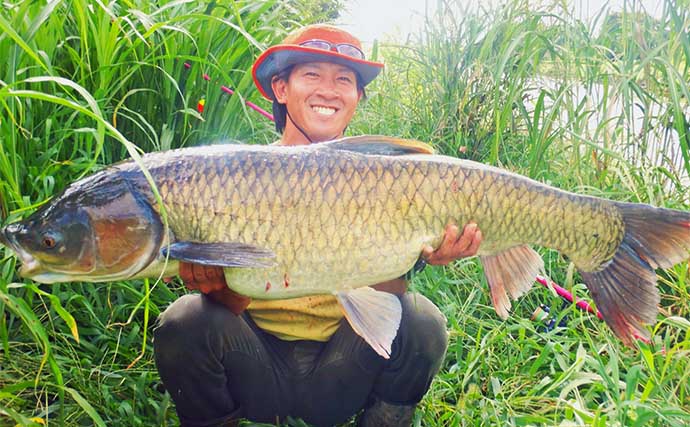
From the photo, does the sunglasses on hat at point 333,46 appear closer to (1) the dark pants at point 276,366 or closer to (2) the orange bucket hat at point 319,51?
(2) the orange bucket hat at point 319,51

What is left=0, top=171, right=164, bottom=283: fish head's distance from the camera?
153cm

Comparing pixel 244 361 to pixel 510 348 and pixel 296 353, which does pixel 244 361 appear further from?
pixel 510 348

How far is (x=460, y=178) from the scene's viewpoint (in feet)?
5.58

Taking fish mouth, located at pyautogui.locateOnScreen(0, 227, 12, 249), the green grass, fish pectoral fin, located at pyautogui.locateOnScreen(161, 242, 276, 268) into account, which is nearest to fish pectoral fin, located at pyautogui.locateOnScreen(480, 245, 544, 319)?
the green grass

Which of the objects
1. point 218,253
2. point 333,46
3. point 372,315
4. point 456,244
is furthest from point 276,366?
point 333,46

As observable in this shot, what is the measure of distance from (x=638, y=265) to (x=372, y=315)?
0.78 metres

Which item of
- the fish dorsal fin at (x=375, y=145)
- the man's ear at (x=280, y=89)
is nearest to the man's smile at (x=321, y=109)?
the man's ear at (x=280, y=89)

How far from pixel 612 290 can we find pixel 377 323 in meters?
0.69

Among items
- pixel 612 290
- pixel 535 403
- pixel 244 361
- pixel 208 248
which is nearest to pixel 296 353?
pixel 244 361

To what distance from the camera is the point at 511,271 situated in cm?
187

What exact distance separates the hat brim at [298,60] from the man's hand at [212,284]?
0.85m

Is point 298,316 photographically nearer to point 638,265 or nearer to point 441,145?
point 638,265

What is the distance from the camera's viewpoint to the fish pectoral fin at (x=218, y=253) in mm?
1543

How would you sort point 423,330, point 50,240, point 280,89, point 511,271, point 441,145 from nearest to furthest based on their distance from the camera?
point 50,240
point 511,271
point 423,330
point 280,89
point 441,145
